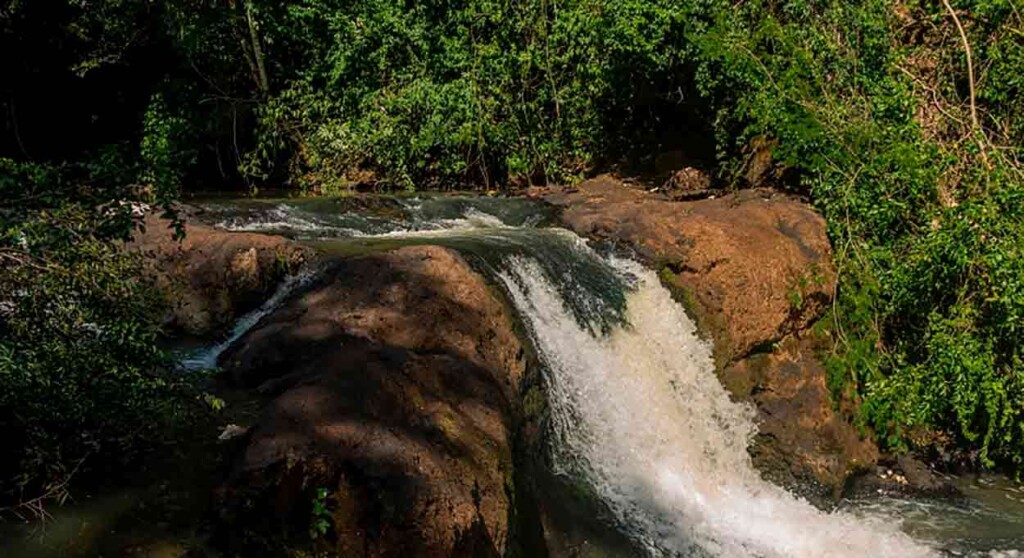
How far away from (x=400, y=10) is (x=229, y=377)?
9.73 m

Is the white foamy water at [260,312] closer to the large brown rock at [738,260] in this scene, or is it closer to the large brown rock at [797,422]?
the large brown rock at [738,260]

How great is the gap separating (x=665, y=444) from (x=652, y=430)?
0.15 m

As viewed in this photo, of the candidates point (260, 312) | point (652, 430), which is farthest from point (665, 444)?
point (260, 312)

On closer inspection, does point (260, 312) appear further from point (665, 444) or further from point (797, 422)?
point (797, 422)

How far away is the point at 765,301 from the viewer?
7.28 m

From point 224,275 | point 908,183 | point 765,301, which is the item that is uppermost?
point 908,183

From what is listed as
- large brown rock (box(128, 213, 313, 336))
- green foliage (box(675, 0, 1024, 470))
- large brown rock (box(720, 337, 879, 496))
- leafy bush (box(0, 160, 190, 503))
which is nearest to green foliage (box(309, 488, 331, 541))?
leafy bush (box(0, 160, 190, 503))

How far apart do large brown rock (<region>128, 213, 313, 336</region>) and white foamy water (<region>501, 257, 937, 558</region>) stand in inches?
66.2

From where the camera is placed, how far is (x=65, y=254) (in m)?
3.25

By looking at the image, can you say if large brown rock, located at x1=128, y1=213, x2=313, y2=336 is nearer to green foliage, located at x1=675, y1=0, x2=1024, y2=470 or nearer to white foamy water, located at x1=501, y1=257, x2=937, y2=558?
white foamy water, located at x1=501, y1=257, x2=937, y2=558

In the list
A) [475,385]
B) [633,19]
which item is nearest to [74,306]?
[475,385]

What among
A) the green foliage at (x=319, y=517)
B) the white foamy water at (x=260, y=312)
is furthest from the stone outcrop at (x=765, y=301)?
the green foliage at (x=319, y=517)

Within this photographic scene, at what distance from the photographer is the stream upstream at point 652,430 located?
216 inches

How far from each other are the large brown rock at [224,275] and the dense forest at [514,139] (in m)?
0.86
